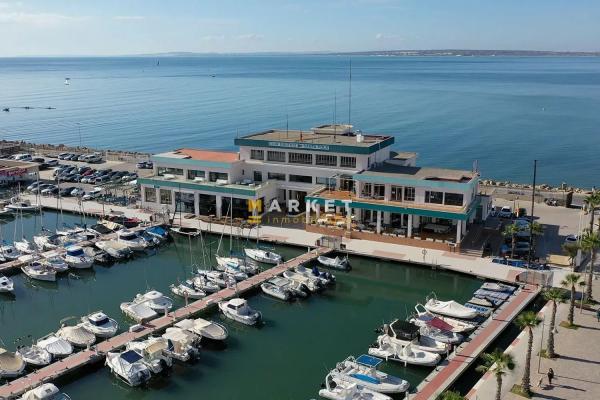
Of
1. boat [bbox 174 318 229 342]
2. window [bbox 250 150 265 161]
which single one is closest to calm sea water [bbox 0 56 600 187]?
window [bbox 250 150 265 161]

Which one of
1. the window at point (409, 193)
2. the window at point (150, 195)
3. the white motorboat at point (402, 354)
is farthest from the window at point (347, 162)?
the white motorboat at point (402, 354)

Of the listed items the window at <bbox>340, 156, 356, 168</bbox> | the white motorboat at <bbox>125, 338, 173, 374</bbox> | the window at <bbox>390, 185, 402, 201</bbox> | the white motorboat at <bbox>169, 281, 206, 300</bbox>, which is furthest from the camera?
the window at <bbox>340, 156, 356, 168</bbox>

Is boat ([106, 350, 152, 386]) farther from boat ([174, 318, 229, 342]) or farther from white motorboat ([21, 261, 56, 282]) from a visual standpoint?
white motorboat ([21, 261, 56, 282])

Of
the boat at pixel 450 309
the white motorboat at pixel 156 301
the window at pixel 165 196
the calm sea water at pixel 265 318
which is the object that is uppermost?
the window at pixel 165 196

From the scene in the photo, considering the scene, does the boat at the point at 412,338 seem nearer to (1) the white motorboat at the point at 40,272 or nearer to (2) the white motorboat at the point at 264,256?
(2) the white motorboat at the point at 264,256

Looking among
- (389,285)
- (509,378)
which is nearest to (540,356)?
(509,378)

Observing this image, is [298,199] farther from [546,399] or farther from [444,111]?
[444,111]
